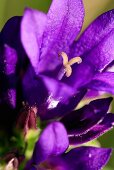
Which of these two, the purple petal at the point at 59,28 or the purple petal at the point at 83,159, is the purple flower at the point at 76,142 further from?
the purple petal at the point at 59,28

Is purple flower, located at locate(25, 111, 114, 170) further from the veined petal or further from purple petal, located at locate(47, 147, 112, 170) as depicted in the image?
the veined petal

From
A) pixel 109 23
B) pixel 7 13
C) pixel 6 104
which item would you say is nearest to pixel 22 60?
pixel 6 104

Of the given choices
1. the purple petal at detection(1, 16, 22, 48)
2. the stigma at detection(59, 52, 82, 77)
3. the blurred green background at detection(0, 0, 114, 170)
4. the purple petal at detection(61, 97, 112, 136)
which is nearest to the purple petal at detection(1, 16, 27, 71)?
the purple petal at detection(1, 16, 22, 48)

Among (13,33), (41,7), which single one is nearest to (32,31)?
(13,33)

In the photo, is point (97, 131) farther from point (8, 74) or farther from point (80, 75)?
point (8, 74)

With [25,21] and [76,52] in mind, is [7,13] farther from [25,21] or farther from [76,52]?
[25,21]

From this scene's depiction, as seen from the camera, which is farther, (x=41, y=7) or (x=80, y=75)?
(x=41, y=7)
